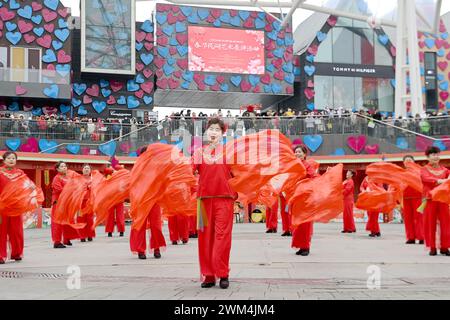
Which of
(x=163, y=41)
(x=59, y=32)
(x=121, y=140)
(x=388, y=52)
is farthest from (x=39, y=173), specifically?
(x=388, y=52)

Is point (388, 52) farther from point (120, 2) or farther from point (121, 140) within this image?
point (121, 140)

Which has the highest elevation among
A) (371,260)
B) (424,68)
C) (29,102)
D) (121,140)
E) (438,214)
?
(424,68)

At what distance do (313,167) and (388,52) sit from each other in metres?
38.1

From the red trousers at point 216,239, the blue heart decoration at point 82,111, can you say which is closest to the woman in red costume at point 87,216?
the red trousers at point 216,239

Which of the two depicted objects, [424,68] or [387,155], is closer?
[387,155]

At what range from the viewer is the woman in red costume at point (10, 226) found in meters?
10.4

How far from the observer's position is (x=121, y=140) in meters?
30.6

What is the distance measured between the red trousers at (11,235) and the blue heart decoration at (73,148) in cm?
1983

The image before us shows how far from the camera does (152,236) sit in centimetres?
1155

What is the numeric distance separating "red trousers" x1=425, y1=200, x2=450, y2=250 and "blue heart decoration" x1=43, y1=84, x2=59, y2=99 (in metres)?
29.1

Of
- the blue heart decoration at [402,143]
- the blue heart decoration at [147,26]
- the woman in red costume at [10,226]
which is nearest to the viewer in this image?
the woman in red costume at [10,226]

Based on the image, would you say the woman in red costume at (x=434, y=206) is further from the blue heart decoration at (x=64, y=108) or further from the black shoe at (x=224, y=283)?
the blue heart decoration at (x=64, y=108)

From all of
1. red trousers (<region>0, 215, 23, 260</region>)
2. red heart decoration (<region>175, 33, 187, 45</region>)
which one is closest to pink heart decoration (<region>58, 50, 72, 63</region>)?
red heart decoration (<region>175, 33, 187, 45</region>)

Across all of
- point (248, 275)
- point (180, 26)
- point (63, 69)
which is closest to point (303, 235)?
point (248, 275)
